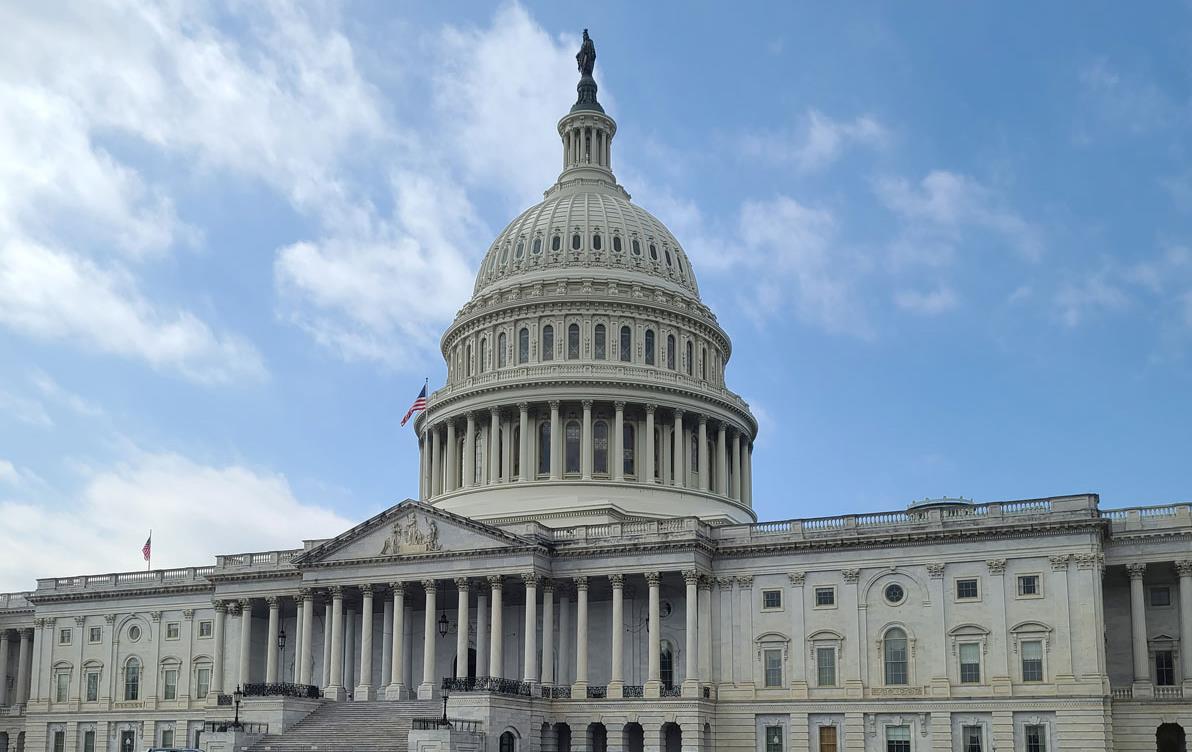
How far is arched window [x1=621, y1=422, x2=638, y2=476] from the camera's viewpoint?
94.1 metres

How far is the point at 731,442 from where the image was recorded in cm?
10131

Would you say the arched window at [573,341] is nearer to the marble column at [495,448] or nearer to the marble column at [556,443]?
the marble column at [556,443]

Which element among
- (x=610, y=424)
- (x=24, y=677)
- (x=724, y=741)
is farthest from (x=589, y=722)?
(x=24, y=677)

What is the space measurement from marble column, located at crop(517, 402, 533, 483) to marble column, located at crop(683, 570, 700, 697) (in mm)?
20639

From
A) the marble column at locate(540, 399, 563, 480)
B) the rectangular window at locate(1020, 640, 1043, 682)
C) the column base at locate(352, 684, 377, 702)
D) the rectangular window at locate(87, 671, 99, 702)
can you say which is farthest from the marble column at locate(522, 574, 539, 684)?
the rectangular window at locate(87, 671, 99, 702)

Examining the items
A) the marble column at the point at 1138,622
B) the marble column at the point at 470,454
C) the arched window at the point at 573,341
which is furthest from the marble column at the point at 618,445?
the marble column at the point at 1138,622

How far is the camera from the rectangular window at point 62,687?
97188 millimetres

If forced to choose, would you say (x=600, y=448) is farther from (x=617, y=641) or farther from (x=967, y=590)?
(x=967, y=590)

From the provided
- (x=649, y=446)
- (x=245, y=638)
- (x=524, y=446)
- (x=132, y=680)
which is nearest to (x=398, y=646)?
(x=245, y=638)

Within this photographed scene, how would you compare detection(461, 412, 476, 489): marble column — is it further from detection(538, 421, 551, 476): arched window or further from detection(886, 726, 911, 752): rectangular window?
detection(886, 726, 911, 752): rectangular window

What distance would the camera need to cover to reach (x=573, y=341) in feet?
322

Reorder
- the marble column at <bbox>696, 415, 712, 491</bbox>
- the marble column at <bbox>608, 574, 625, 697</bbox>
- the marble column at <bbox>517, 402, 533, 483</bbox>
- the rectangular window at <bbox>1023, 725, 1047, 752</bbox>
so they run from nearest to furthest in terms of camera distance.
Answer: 1. the rectangular window at <bbox>1023, 725, 1047, 752</bbox>
2. the marble column at <bbox>608, 574, 625, 697</bbox>
3. the marble column at <bbox>517, 402, 533, 483</bbox>
4. the marble column at <bbox>696, 415, 712, 491</bbox>

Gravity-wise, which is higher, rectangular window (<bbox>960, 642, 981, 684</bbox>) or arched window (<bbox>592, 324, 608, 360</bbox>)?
arched window (<bbox>592, 324, 608, 360</bbox>)

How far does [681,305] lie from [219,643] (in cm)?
3946
